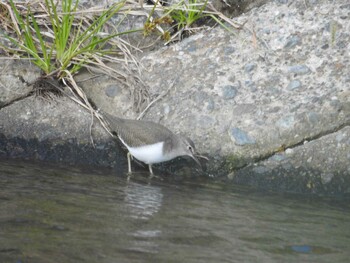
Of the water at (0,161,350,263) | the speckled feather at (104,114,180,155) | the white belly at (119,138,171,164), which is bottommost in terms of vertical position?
the water at (0,161,350,263)

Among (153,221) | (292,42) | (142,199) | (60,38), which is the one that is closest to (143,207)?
(142,199)

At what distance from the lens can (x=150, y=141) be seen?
7273 mm

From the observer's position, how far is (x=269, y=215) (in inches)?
245

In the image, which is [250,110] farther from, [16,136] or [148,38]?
[16,136]

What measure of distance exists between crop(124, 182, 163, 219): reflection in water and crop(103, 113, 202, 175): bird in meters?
0.40

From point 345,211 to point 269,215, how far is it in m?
0.74

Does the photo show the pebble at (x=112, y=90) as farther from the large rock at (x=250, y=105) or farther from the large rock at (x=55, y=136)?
the large rock at (x=55, y=136)

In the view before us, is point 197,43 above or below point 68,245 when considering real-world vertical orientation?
above

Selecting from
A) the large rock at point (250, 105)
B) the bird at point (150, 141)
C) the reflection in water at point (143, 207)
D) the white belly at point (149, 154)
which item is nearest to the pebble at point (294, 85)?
the large rock at point (250, 105)

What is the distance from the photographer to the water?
16.5ft

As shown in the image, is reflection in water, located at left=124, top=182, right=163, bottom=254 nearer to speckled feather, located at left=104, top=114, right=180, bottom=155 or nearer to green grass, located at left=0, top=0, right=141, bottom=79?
speckled feather, located at left=104, top=114, right=180, bottom=155

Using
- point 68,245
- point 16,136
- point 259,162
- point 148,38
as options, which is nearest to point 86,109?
point 16,136

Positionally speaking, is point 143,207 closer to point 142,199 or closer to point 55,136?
point 142,199

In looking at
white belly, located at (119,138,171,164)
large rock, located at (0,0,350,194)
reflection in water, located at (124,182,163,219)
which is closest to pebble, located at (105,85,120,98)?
large rock, located at (0,0,350,194)
